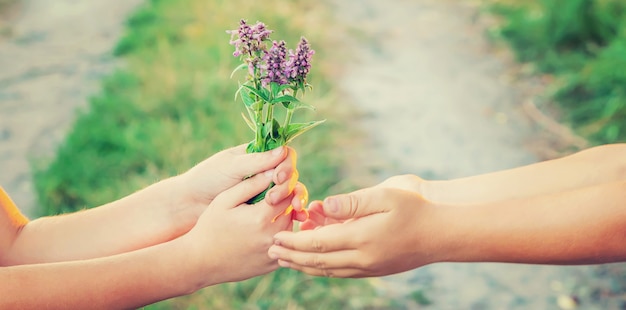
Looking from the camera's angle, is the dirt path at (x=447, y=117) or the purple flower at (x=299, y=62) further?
the dirt path at (x=447, y=117)

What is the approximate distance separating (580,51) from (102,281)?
3193 millimetres

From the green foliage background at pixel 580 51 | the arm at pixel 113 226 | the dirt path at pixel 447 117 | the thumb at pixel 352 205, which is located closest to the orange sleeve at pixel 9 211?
the arm at pixel 113 226

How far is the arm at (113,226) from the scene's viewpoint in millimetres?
1686

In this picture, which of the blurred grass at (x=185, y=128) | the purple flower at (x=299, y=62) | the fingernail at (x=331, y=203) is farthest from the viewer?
the blurred grass at (x=185, y=128)

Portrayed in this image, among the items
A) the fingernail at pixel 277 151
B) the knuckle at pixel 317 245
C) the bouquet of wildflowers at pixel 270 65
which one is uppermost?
the bouquet of wildflowers at pixel 270 65

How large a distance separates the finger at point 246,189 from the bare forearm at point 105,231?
0.71 feet

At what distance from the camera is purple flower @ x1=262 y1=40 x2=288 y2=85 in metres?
1.37

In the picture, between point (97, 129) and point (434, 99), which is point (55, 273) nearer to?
point (97, 129)

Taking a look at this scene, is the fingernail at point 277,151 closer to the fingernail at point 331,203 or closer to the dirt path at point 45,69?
the fingernail at point 331,203

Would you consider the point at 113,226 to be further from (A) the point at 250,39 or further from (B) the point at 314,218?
(A) the point at 250,39

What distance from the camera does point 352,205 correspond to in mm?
1496

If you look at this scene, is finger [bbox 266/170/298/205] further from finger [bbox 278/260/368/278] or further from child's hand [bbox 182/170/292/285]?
finger [bbox 278/260/368/278]

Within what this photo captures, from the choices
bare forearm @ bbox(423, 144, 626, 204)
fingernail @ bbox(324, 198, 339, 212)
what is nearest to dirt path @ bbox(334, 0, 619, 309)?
bare forearm @ bbox(423, 144, 626, 204)

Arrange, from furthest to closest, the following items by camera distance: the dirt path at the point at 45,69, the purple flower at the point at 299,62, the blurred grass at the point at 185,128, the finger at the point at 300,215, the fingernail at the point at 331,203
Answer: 1. the dirt path at the point at 45,69
2. the blurred grass at the point at 185,128
3. the finger at the point at 300,215
4. the fingernail at the point at 331,203
5. the purple flower at the point at 299,62
